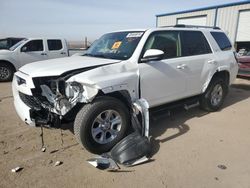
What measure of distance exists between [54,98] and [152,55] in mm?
1653

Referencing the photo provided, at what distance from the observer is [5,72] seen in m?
10.0

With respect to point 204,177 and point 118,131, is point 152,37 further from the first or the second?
point 204,177

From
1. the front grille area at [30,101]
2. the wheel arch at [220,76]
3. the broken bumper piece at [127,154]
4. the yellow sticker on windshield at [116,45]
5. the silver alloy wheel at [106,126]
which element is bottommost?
the broken bumper piece at [127,154]

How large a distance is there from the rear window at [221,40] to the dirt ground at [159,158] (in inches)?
70.2

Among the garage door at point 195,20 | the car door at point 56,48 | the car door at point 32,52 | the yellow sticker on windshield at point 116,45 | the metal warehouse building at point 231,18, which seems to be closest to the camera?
the yellow sticker on windshield at point 116,45

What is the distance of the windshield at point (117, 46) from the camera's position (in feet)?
13.7

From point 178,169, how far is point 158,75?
1.64m

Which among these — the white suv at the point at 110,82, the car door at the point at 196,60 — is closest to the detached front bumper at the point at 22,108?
the white suv at the point at 110,82

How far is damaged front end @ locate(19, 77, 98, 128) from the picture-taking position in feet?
11.4

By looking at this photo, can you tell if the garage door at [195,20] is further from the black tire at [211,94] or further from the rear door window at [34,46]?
the black tire at [211,94]

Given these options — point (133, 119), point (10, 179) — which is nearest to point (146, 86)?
point (133, 119)

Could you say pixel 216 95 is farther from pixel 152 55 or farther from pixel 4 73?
pixel 4 73

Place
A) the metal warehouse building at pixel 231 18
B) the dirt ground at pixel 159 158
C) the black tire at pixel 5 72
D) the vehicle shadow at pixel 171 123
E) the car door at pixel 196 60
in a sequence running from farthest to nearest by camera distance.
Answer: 1. the metal warehouse building at pixel 231 18
2. the black tire at pixel 5 72
3. the car door at pixel 196 60
4. the vehicle shadow at pixel 171 123
5. the dirt ground at pixel 159 158

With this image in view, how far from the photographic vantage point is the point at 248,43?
18.7m
